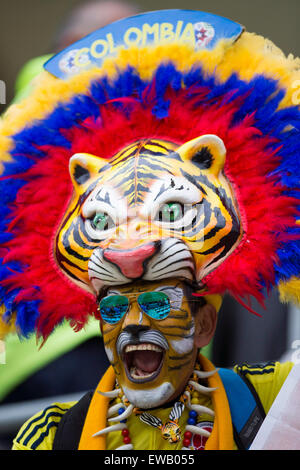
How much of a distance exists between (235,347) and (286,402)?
0.97m

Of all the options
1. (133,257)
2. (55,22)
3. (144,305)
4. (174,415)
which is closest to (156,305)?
(144,305)

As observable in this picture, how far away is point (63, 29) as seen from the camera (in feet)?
7.00

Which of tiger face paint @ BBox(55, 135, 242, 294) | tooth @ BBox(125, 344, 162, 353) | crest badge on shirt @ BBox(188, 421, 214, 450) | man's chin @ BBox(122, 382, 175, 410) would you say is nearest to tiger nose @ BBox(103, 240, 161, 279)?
tiger face paint @ BBox(55, 135, 242, 294)

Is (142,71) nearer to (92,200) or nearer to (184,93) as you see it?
(184,93)

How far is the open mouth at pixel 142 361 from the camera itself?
4.20ft

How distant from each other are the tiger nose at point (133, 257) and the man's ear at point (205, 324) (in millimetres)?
225

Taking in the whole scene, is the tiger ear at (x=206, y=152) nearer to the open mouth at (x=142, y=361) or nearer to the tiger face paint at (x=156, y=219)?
the tiger face paint at (x=156, y=219)

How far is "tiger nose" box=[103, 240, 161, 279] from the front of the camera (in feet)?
4.05

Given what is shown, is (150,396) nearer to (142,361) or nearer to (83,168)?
(142,361)

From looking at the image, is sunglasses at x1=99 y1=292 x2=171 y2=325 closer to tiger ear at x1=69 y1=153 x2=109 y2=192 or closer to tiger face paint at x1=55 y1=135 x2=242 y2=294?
tiger face paint at x1=55 y1=135 x2=242 y2=294

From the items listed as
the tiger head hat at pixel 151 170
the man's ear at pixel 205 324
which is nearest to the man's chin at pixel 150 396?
the man's ear at pixel 205 324

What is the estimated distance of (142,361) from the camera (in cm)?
132

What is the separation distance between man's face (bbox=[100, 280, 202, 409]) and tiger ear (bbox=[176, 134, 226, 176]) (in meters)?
0.29

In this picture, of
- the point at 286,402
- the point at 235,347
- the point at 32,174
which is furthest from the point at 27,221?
the point at 235,347
